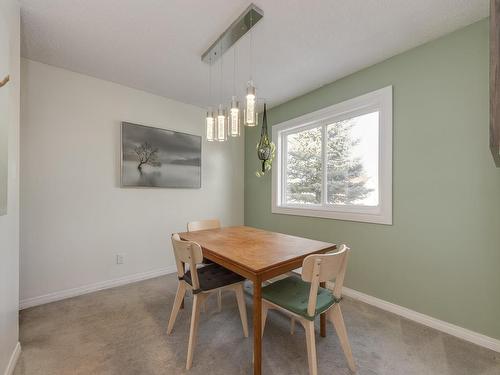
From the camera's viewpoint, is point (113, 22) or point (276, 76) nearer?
point (113, 22)

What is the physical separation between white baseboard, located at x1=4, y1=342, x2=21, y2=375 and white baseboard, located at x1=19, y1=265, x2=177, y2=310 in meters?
0.77

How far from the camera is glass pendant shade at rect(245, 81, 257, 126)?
4.89 ft

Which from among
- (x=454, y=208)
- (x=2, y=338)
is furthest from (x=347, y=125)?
(x=2, y=338)

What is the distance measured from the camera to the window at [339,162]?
2170 millimetres

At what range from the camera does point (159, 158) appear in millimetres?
2914

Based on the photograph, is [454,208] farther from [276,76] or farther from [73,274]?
[73,274]

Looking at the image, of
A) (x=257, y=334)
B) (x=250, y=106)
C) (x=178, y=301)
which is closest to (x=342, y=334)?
(x=257, y=334)

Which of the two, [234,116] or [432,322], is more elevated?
[234,116]

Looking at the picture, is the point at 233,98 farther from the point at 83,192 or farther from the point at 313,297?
the point at 83,192

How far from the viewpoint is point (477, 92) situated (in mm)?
1653

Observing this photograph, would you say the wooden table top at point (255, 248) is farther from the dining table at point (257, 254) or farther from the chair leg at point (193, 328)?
the chair leg at point (193, 328)

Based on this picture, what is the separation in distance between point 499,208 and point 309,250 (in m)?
1.37

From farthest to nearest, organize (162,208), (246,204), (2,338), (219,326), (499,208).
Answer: (246,204)
(162,208)
(219,326)
(499,208)
(2,338)

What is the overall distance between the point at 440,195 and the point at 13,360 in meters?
3.24
